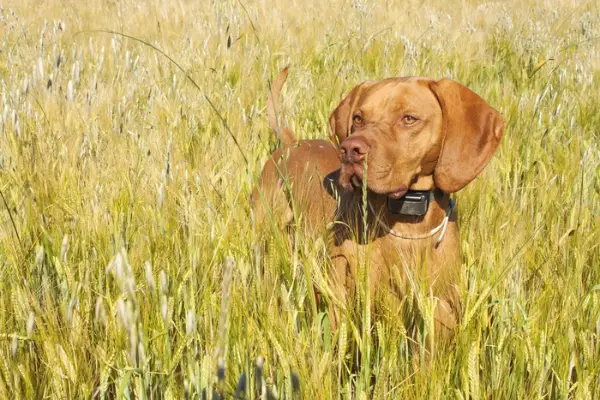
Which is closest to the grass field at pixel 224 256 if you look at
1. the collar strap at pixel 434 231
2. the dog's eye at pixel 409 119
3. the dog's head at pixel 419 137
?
the collar strap at pixel 434 231

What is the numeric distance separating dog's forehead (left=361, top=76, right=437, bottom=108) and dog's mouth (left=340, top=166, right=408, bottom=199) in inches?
14.5

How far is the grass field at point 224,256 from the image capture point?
4.47ft

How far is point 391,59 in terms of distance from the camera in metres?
4.60

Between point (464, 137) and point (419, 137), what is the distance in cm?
15

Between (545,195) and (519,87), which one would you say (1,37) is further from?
(545,195)

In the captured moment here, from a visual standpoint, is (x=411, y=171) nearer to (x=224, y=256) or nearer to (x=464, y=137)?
(x=464, y=137)

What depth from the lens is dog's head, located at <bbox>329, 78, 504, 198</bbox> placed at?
221cm

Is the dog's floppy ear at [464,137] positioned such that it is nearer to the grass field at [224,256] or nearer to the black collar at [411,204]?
the black collar at [411,204]

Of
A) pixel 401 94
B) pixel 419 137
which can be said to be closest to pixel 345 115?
pixel 401 94

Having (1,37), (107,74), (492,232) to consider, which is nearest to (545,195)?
(492,232)

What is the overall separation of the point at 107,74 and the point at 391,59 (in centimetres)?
186

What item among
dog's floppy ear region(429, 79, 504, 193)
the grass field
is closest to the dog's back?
the grass field

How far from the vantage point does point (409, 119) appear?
2.43m

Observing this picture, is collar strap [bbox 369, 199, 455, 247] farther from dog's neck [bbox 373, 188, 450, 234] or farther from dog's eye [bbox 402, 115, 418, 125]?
dog's eye [bbox 402, 115, 418, 125]
